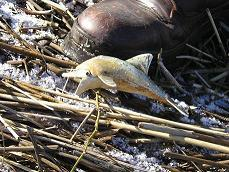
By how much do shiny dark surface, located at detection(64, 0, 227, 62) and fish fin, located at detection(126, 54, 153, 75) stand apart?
9 cm

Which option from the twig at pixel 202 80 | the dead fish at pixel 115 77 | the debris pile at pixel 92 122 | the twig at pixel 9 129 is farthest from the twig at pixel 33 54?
the twig at pixel 202 80

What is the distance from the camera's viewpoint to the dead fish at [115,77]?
1.54 meters

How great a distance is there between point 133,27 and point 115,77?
0.87ft

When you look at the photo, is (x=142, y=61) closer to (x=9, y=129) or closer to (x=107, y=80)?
(x=107, y=80)

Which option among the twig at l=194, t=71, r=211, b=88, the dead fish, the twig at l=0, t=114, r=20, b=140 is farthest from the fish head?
the twig at l=194, t=71, r=211, b=88

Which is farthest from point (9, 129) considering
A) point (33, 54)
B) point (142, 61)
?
point (142, 61)

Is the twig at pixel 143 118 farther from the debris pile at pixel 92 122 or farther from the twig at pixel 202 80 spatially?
the twig at pixel 202 80

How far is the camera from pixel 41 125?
58.6 inches

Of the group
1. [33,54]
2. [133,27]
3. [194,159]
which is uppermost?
[133,27]

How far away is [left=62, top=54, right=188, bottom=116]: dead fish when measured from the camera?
1535 millimetres

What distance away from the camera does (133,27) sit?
5.74 ft

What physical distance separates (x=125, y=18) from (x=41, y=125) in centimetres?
52

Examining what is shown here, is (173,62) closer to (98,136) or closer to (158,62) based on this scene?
(158,62)

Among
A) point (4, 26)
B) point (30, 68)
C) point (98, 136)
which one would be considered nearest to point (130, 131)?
point (98, 136)
